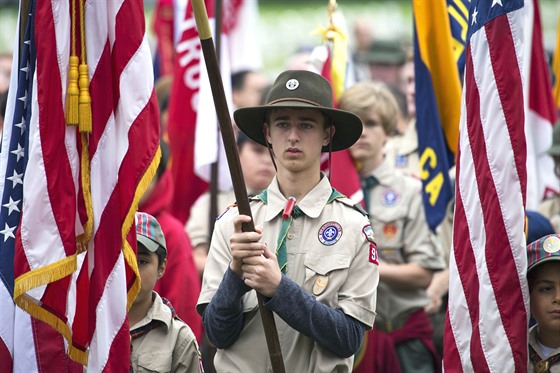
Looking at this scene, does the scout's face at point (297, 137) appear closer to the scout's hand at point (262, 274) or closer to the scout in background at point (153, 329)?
the scout's hand at point (262, 274)

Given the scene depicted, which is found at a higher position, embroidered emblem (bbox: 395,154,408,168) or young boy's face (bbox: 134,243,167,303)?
embroidered emblem (bbox: 395,154,408,168)

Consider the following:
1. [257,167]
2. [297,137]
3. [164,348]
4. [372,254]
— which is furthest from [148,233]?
[257,167]

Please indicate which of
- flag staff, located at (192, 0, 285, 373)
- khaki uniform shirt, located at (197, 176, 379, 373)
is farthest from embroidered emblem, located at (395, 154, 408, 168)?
flag staff, located at (192, 0, 285, 373)

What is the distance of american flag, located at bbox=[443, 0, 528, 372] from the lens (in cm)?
570

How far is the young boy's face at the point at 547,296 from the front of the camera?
579 cm

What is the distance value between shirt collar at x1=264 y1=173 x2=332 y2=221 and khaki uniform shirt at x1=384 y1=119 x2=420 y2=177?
3392 millimetres

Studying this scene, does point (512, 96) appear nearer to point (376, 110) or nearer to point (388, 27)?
point (376, 110)

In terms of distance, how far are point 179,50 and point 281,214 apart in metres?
4.34

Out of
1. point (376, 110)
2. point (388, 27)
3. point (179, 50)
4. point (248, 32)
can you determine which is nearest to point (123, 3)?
point (376, 110)

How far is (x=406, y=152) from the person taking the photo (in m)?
9.38

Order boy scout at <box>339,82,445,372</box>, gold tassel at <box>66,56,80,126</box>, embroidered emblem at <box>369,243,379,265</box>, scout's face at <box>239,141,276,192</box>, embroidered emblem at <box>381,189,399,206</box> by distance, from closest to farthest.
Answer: gold tassel at <box>66,56,80,126</box>, embroidered emblem at <box>369,243,379,265</box>, boy scout at <box>339,82,445,372</box>, embroidered emblem at <box>381,189,399,206</box>, scout's face at <box>239,141,276,192</box>

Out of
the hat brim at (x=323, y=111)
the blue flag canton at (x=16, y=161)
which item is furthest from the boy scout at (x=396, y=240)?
the blue flag canton at (x=16, y=161)

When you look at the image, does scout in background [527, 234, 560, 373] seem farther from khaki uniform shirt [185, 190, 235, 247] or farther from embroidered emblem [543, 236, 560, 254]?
khaki uniform shirt [185, 190, 235, 247]

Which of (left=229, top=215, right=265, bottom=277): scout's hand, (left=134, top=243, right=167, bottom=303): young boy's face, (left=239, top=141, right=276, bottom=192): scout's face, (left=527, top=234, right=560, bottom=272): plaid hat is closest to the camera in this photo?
(left=229, top=215, right=265, bottom=277): scout's hand
